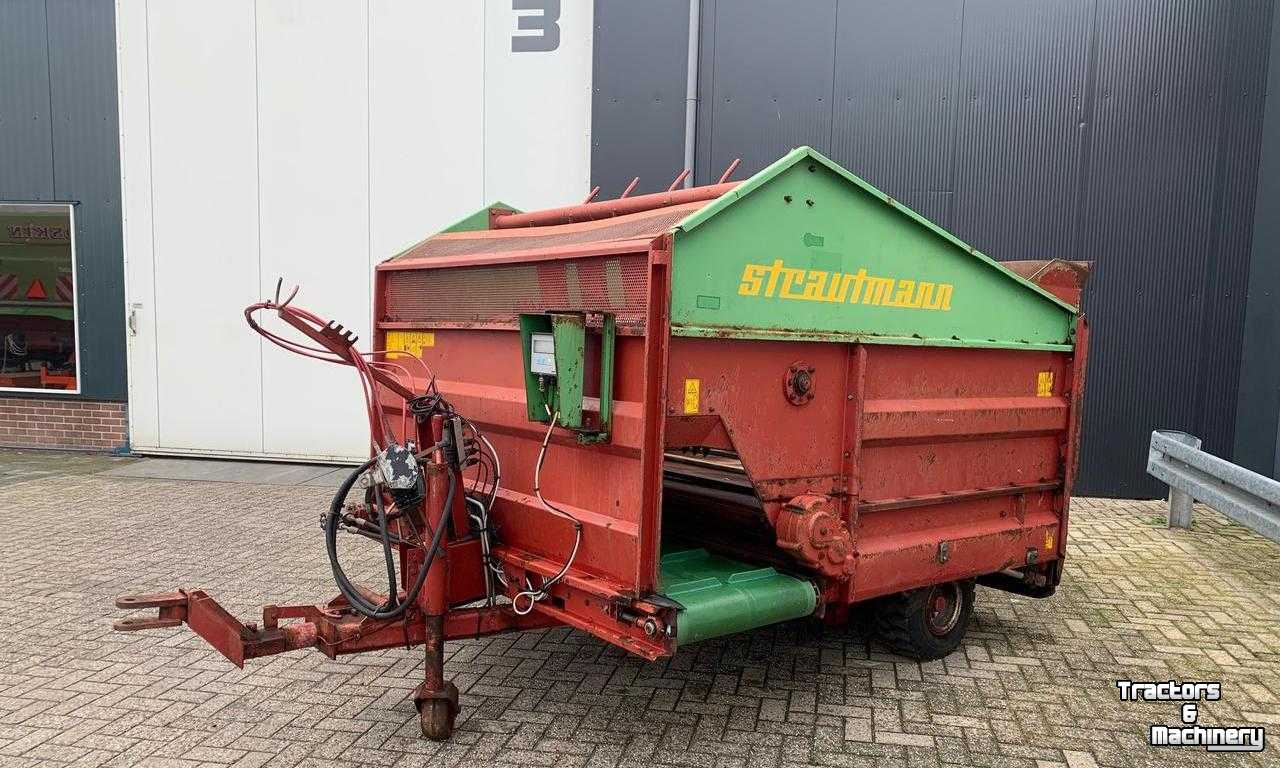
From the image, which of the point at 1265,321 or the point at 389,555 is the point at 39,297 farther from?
the point at 1265,321

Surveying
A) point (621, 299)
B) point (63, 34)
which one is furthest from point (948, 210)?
point (63, 34)

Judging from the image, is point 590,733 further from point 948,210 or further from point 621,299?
point 948,210

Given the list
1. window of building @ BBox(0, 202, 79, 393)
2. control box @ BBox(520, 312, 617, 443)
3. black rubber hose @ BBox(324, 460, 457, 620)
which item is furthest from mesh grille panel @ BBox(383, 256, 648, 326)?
window of building @ BBox(0, 202, 79, 393)

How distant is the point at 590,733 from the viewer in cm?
363

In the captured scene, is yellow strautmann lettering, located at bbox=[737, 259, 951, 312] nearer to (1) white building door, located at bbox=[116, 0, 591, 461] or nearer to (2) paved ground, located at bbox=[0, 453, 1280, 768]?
(2) paved ground, located at bbox=[0, 453, 1280, 768]

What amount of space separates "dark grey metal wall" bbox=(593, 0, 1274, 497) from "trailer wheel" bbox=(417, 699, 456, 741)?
20.2 feet

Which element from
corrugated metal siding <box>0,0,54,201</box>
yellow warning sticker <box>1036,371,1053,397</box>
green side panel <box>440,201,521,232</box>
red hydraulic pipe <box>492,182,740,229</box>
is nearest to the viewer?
red hydraulic pipe <box>492,182,740,229</box>

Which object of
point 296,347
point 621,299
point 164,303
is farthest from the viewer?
point 164,303

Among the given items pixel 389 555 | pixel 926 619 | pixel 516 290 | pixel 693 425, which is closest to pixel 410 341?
pixel 516 290

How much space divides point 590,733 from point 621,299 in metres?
1.79

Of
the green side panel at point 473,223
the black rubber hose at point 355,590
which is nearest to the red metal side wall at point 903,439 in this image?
the black rubber hose at point 355,590

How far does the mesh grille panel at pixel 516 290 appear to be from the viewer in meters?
3.27

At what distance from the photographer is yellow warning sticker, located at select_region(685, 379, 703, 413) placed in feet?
10.8

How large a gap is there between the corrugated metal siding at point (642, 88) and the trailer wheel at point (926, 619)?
5083 mm
